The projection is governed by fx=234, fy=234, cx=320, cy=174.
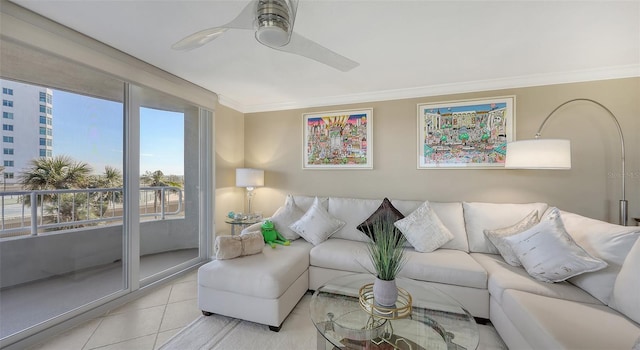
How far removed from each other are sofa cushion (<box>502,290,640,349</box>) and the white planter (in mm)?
733

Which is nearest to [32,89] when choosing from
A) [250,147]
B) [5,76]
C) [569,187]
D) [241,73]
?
[5,76]

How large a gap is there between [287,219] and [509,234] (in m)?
2.24

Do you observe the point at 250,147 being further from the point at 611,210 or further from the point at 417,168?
the point at 611,210

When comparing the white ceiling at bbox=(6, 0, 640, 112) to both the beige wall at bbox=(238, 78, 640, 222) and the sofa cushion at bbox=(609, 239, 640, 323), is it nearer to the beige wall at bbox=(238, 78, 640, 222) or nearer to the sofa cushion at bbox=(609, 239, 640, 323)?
the beige wall at bbox=(238, 78, 640, 222)

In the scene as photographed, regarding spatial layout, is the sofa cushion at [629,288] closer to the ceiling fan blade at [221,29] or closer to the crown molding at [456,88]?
the crown molding at [456,88]

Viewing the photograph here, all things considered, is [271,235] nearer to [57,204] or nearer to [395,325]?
[395,325]

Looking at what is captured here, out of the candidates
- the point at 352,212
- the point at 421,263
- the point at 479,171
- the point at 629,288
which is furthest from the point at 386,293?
the point at 479,171

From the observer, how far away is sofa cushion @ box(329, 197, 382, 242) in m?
2.79

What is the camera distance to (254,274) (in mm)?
1878

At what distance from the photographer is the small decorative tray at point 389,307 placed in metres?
1.38

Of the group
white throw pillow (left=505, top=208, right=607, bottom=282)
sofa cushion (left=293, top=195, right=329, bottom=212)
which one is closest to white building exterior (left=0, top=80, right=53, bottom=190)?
sofa cushion (left=293, top=195, right=329, bottom=212)

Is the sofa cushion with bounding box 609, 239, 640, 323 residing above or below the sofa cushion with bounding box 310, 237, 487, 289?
above

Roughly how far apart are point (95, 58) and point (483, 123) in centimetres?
388

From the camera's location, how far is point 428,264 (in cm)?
207
